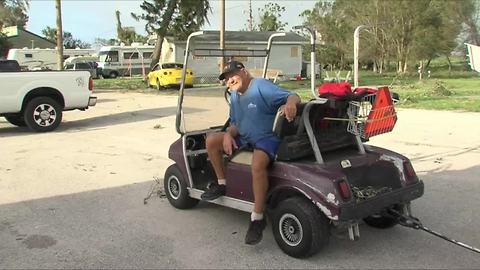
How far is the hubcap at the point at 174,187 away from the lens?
6047mm

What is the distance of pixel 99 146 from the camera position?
1041 centimetres

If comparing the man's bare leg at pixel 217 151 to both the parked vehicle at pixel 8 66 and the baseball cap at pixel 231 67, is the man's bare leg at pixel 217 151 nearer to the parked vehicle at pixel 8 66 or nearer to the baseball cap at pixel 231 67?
the baseball cap at pixel 231 67

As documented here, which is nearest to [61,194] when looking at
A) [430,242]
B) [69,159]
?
[69,159]

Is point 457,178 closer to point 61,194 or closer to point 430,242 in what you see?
point 430,242

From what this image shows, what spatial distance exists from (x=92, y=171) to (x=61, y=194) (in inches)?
52.3

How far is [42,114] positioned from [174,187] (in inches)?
302

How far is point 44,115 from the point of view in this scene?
1276cm

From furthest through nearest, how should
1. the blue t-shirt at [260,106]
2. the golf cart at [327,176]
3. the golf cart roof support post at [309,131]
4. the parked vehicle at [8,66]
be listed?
the parked vehicle at [8,66] < the blue t-shirt at [260,106] < the golf cart roof support post at [309,131] < the golf cart at [327,176]

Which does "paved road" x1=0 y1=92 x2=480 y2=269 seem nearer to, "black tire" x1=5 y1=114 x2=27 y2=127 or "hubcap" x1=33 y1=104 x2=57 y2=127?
"hubcap" x1=33 y1=104 x2=57 y2=127

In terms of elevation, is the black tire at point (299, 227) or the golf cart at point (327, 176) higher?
the golf cart at point (327, 176)

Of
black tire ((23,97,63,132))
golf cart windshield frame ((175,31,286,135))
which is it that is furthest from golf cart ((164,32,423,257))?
black tire ((23,97,63,132))

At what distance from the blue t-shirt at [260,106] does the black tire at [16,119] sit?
373 inches

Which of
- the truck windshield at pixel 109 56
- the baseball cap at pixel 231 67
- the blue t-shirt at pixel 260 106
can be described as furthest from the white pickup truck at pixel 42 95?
the truck windshield at pixel 109 56

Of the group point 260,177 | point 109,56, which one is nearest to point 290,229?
point 260,177
